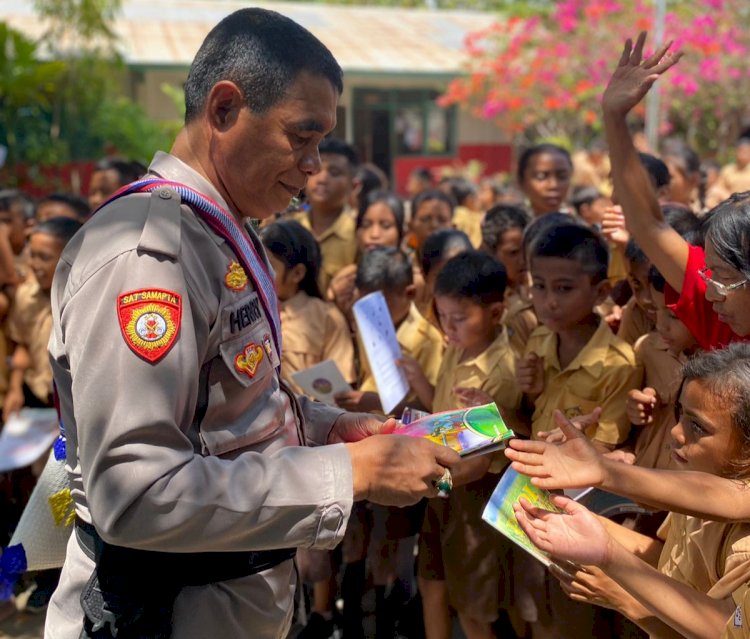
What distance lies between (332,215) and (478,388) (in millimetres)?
2324

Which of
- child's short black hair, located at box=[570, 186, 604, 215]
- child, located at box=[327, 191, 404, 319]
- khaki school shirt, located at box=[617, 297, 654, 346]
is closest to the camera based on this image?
khaki school shirt, located at box=[617, 297, 654, 346]

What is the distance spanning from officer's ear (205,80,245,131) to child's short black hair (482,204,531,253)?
2.74 m

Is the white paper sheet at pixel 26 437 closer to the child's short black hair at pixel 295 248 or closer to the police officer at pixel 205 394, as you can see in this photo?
the child's short black hair at pixel 295 248

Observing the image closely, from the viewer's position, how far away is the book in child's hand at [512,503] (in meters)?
1.71

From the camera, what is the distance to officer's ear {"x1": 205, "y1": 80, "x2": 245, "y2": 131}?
141cm

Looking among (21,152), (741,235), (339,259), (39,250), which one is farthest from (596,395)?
(21,152)

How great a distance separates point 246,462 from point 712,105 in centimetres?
1338

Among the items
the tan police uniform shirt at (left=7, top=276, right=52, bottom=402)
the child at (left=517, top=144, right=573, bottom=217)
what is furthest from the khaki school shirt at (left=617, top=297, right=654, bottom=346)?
the tan police uniform shirt at (left=7, top=276, right=52, bottom=402)

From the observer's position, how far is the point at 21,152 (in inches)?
428

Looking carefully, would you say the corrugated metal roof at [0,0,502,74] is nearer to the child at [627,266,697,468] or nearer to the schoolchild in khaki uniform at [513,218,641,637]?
the schoolchild in khaki uniform at [513,218,641,637]

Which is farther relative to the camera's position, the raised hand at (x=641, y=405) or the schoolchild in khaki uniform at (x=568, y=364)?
the schoolchild in khaki uniform at (x=568, y=364)

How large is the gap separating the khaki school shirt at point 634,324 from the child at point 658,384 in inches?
16.1

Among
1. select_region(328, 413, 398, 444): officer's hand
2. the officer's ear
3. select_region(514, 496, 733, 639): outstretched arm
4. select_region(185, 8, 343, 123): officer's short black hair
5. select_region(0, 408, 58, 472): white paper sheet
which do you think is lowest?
select_region(0, 408, 58, 472): white paper sheet

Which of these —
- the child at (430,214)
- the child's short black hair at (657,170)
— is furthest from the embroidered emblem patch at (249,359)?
the child at (430,214)
